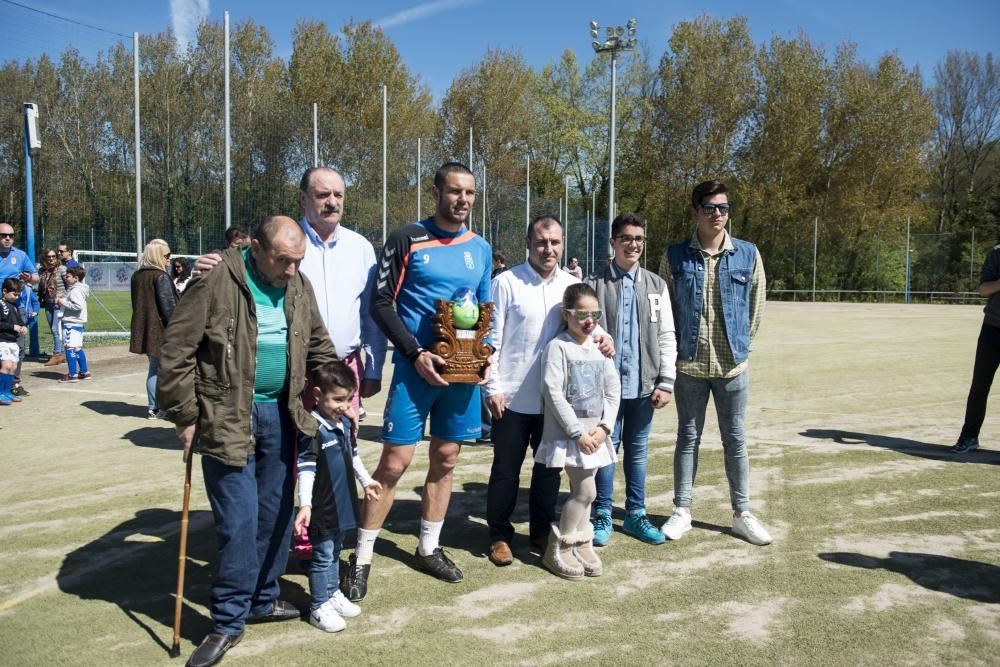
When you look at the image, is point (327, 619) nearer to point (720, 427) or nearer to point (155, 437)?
point (720, 427)

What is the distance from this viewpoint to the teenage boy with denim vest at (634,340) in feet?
16.2

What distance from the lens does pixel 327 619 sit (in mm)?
3713

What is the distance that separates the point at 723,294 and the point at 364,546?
270 cm

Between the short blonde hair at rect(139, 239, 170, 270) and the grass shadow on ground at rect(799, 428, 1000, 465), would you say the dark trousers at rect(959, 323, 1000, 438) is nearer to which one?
the grass shadow on ground at rect(799, 428, 1000, 465)

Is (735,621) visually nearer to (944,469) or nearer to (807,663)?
(807,663)

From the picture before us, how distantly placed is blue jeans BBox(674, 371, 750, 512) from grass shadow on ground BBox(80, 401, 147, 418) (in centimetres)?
649

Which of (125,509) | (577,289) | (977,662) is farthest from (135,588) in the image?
(977,662)

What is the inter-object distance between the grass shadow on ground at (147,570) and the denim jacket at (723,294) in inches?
128

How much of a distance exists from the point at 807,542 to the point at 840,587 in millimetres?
712

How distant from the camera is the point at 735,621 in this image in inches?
151

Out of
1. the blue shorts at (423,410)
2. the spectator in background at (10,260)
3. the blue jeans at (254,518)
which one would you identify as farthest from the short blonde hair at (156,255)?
the blue jeans at (254,518)

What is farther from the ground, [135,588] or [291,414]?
[291,414]

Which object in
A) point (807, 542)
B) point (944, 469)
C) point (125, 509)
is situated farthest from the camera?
point (944, 469)

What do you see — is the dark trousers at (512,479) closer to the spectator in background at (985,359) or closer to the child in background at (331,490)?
the child in background at (331,490)
